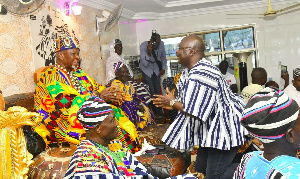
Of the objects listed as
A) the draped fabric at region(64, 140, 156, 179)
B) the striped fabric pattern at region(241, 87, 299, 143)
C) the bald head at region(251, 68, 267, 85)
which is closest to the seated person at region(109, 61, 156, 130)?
the bald head at region(251, 68, 267, 85)

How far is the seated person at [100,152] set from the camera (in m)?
1.93

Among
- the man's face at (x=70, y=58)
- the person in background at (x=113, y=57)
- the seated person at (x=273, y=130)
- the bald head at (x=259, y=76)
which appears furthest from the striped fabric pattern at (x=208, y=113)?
the person in background at (x=113, y=57)

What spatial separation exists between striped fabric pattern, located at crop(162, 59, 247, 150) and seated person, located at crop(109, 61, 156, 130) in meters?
2.67

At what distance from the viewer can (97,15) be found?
778 centimetres

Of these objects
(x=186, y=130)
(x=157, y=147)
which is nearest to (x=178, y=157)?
(x=157, y=147)

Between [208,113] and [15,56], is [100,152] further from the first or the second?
[15,56]

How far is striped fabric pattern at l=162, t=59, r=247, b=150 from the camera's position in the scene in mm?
2979

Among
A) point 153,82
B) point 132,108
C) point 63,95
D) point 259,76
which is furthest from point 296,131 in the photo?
point 153,82

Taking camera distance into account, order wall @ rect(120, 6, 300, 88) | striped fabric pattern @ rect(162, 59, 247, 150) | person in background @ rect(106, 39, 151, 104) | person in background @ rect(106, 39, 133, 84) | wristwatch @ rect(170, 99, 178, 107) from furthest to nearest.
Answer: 1. wall @ rect(120, 6, 300, 88)
2. person in background @ rect(106, 39, 133, 84)
3. person in background @ rect(106, 39, 151, 104)
4. wristwatch @ rect(170, 99, 178, 107)
5. striped fabric pattern @ rect(162, 59, 247, 150)

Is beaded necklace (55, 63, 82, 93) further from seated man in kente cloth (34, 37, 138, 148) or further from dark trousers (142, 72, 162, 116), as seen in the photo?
dark trousers (142, 72, 162, 116)

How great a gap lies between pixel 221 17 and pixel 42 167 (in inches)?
329

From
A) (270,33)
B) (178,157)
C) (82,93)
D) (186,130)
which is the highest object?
(270,33)

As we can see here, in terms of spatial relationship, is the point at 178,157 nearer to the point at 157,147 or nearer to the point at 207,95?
the point at 157,147

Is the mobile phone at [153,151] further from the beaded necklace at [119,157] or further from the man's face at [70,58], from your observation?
the beaded necklace at [119,157]
